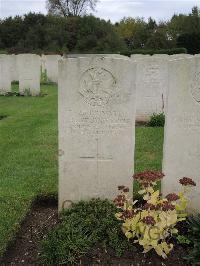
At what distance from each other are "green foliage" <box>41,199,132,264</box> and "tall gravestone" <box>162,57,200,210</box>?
84cm

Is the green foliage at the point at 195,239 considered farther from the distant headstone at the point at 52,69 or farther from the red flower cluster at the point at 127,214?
the distant headstone at the point at 52,69

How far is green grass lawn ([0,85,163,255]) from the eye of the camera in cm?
560

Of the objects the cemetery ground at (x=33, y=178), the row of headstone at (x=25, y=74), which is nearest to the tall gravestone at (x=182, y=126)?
the cemetery ground at (x=33, y=178)

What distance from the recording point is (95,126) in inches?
199

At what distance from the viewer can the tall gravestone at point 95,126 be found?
4902mm

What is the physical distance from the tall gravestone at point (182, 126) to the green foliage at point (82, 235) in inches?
33.0

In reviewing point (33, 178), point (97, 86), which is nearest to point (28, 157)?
point (33, 178)

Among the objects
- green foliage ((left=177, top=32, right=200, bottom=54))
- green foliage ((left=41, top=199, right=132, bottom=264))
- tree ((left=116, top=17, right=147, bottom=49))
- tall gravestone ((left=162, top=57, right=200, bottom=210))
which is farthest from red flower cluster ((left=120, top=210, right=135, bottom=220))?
tree ((left=116, top=17, right=147, bottom=49))

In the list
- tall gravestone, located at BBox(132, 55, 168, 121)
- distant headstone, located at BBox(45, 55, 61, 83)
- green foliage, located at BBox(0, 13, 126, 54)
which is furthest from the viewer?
green foliage, located at BBox(0, 13, 126, 54)

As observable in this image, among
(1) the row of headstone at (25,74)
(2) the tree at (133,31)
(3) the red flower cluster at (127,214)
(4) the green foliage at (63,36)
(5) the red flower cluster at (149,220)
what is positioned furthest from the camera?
(2) the tree at (133,31)

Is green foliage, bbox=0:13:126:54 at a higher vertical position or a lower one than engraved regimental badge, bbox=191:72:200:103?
higher

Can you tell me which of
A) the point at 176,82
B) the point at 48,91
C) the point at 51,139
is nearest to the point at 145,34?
Result: the point at 48,91

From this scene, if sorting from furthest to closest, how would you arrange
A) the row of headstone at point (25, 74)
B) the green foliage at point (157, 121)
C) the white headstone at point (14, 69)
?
the white headstone at point (14, 69) < the row of headstone at point (25, 74) < the green foliage at point (157, 121)

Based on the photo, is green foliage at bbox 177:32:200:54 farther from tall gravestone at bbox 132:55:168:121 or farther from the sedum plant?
the sedum plant
